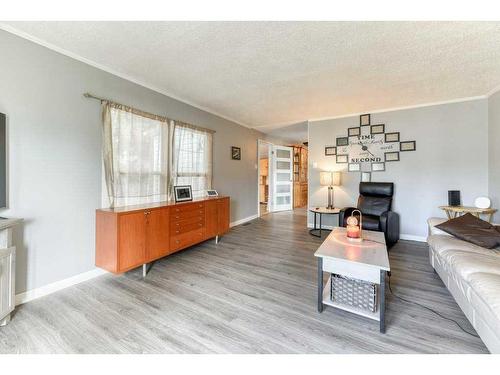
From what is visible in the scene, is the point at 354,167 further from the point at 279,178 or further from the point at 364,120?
the point at 279,178

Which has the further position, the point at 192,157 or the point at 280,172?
the point at 280,172

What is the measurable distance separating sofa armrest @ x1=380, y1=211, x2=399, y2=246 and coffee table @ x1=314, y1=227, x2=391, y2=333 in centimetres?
133

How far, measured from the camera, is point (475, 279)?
4.44ft

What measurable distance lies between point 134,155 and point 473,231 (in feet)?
12.0

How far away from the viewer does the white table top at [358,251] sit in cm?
148

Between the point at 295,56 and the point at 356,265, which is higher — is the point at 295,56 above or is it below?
above

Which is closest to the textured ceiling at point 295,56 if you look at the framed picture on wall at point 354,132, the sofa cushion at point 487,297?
the framed picture on wall at point 354,132

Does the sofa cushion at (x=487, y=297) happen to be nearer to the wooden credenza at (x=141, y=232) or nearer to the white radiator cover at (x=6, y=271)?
the wooden credenza at (x=141, y=232)

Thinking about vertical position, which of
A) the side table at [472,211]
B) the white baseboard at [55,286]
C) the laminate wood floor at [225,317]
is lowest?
the laminate wood floor at [225,317]

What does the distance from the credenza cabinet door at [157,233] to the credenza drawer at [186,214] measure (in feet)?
A: 0.36

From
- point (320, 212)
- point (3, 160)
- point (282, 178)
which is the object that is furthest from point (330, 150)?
point (3, 160)

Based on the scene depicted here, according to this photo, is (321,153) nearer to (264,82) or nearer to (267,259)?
(264,82)
